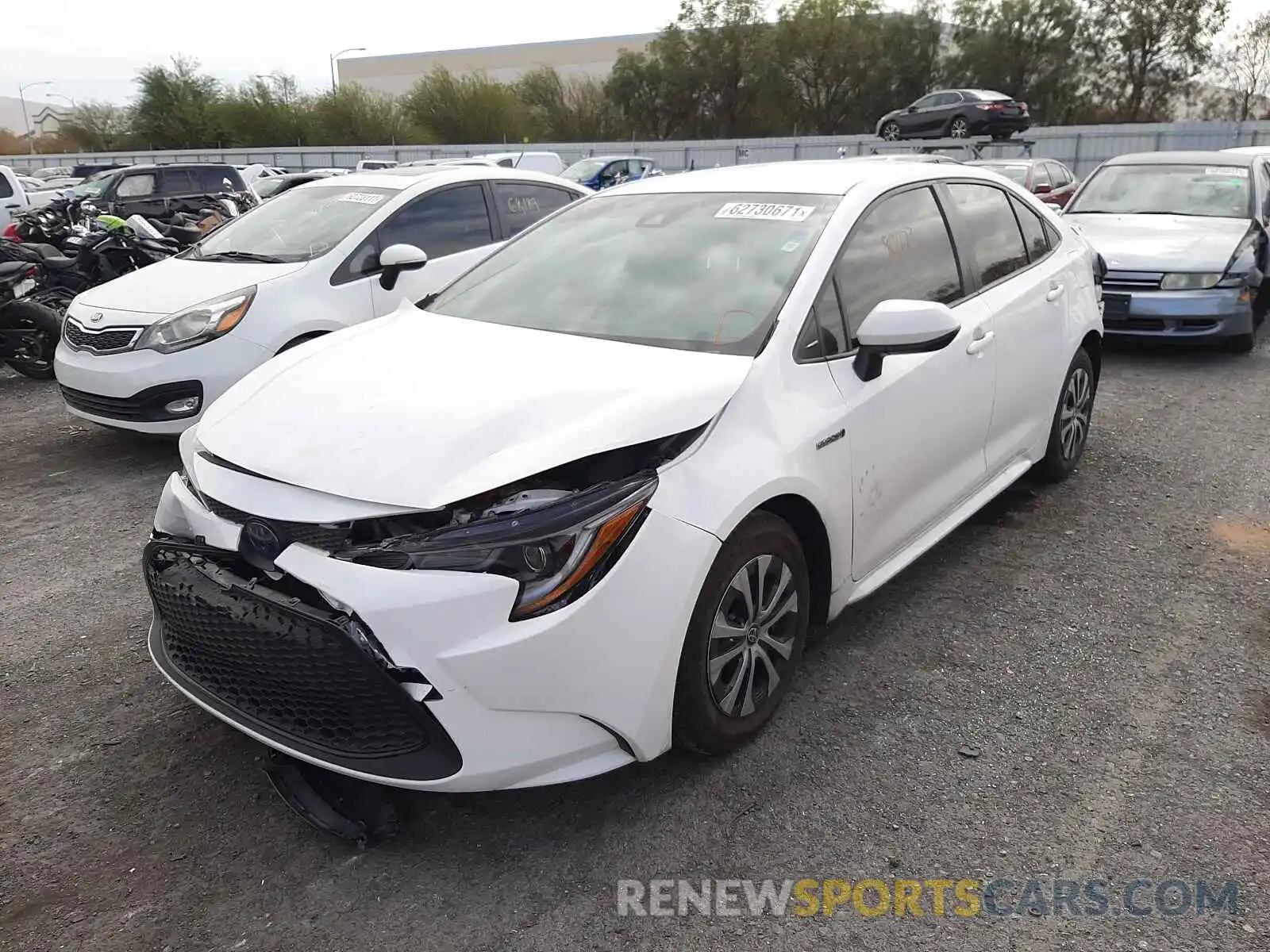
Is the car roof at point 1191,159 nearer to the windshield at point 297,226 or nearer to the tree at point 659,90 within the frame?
the windshield at point 297,226

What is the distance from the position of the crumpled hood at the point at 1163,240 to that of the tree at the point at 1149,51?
4054 cm

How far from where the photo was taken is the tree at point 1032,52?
44.3 metres

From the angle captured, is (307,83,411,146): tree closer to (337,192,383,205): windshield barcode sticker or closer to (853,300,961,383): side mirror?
(337,192,383,205): windshield barcode sticker

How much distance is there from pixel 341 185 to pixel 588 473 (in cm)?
512

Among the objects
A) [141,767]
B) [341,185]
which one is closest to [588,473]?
[141,767]

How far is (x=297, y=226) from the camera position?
21.4ft


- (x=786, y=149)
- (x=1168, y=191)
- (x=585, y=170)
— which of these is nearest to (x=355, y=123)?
(x=786, y=149)

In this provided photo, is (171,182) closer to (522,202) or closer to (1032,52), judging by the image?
(522,202)

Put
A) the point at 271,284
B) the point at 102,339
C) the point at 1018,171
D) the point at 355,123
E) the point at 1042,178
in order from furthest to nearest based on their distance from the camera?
the point at 355,123 → the point at 1042,178 → the point at 1018,171 → the point at 271,284 → the point at 102,339

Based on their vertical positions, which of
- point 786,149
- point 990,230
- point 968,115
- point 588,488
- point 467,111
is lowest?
point 588,488

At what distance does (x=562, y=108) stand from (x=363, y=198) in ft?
180

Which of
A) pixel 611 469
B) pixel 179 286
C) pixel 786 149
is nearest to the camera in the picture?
pixel 611 469

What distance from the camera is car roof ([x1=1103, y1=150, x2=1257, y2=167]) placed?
360 inches

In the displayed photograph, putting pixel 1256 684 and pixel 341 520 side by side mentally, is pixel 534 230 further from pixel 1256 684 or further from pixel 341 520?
pixel 1256 684
